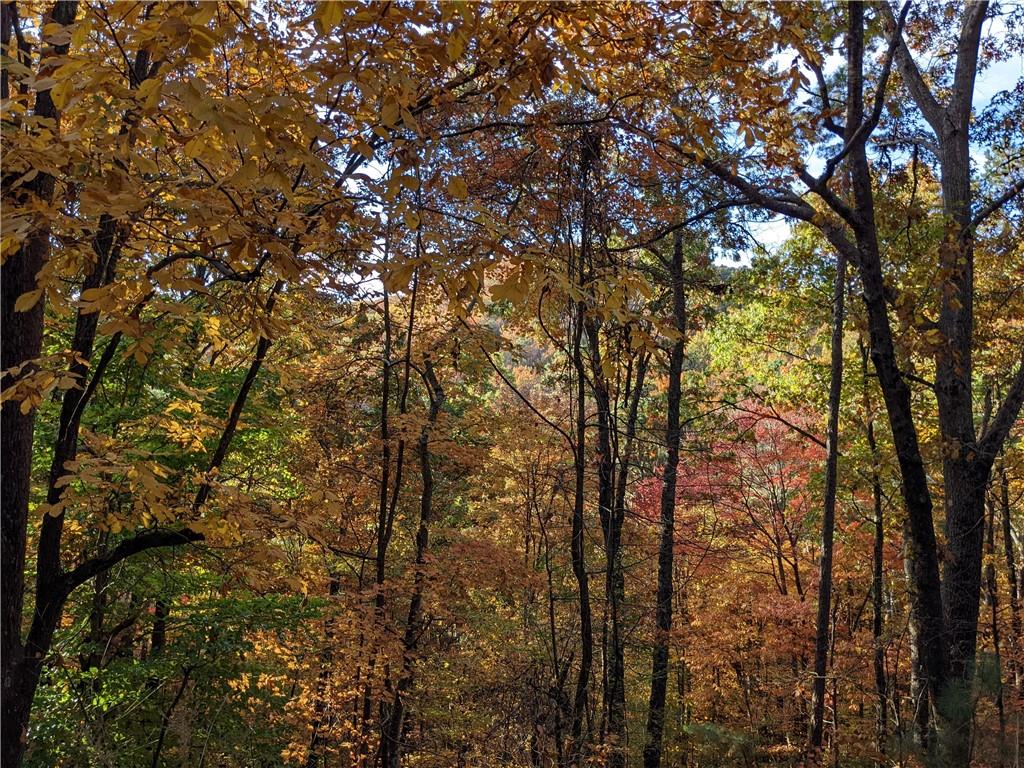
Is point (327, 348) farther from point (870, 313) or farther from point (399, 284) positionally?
point (399, 284)

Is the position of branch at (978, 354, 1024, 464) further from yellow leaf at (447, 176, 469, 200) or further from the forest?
yellow leaf at (447, 176, 469, 200)

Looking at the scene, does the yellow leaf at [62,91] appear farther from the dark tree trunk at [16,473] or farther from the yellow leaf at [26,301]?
the dark tree trunk at [16,473]

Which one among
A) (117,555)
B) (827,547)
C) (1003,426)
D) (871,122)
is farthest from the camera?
(827,547)

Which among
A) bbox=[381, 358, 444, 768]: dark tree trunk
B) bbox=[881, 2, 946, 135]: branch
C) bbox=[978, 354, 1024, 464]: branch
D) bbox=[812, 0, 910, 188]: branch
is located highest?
bbox=[881, 2, 946, 135]: branch

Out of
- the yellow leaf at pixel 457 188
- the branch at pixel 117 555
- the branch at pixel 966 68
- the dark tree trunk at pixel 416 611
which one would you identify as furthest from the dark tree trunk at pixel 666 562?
the yellow leaf at pixel 457 188

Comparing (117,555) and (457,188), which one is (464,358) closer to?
(117,555)

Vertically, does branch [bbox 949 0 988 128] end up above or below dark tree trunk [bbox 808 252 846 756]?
above

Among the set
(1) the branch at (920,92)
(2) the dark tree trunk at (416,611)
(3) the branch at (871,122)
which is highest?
(1) the branch at (920,92)

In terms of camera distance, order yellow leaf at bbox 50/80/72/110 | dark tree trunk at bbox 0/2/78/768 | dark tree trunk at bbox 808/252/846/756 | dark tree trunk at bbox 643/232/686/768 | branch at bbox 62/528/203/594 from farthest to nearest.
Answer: dark tree trunk at bbox 643/232/686/768, dark tree trunk at bbox 808/252/846/756, branch at bbox 62/528/203/594, dark tree trunk at bbox 0/2/78/768, yellow leaf at bbox 50/80/72/110

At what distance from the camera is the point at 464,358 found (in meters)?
8.48

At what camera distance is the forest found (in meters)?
2.27

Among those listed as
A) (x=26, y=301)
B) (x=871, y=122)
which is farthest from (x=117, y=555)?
(x=871, y=122)

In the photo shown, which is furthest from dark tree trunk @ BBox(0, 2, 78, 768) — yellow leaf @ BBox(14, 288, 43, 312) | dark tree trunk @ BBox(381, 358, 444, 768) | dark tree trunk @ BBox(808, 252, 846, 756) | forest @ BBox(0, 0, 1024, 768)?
dark tree trunk @ BBox(808, 252, 846, 756)

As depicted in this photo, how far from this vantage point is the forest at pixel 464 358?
227 centimetres
